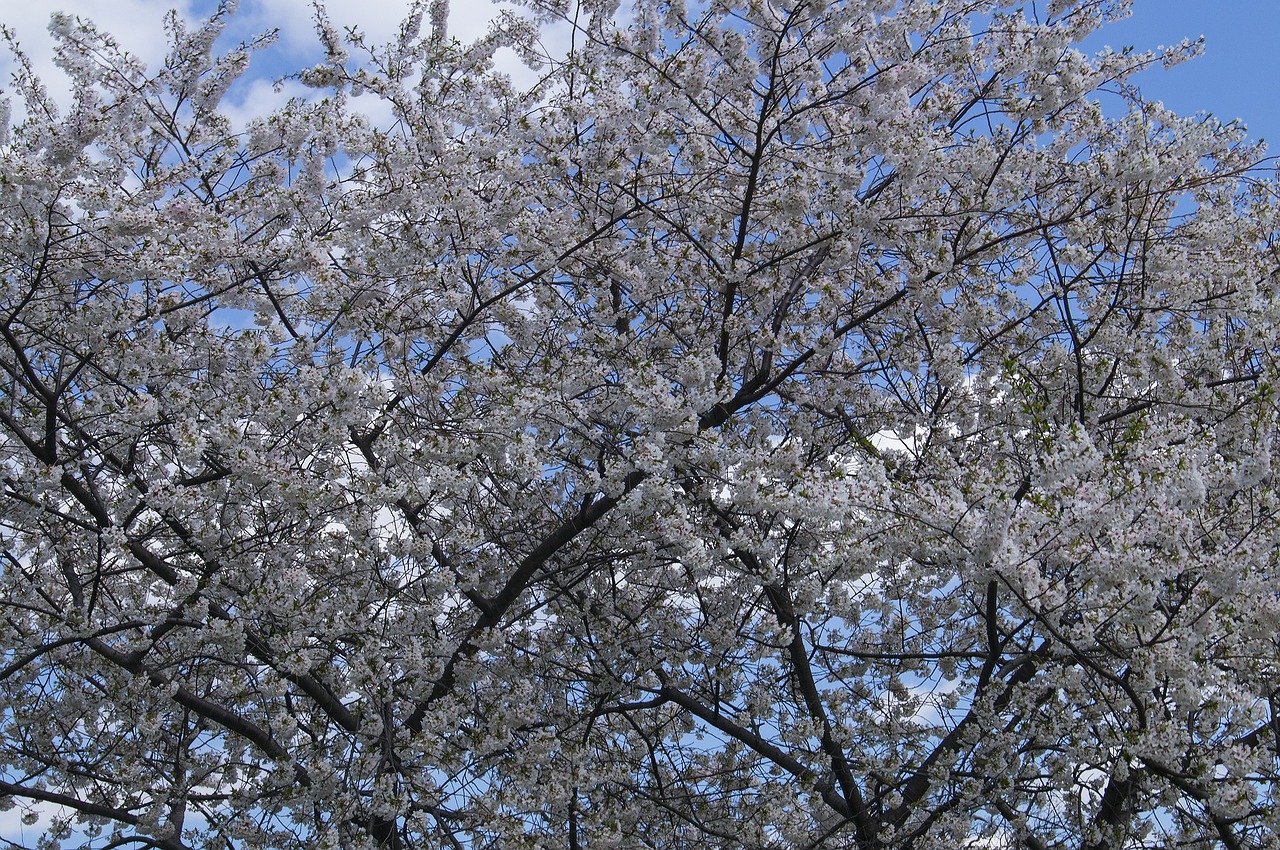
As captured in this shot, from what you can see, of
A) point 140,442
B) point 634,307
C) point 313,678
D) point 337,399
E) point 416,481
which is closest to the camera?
point 337,399

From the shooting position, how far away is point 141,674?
22.1ft

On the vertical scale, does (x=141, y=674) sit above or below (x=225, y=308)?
below

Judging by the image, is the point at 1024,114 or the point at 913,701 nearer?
the point at 1024,114

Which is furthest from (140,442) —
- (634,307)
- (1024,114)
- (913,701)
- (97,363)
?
(1024,114)

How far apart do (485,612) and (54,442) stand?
113 inches

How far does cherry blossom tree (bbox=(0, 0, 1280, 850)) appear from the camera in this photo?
6.38 m

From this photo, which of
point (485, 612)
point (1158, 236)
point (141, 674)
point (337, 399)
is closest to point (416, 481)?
point (337, 399)

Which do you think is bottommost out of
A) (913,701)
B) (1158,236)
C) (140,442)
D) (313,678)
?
(913,701)

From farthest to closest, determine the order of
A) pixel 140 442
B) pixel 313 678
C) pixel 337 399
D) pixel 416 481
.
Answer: pixel 140 442
pixel 313 678
pixel 416 481
pixel 337 399

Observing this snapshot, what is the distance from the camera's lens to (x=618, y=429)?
7000 mm

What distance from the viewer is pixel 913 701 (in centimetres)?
812

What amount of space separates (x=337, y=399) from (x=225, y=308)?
196 cm

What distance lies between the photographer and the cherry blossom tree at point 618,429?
251 inches

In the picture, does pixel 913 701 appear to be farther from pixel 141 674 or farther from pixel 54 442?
pixel 54 442
